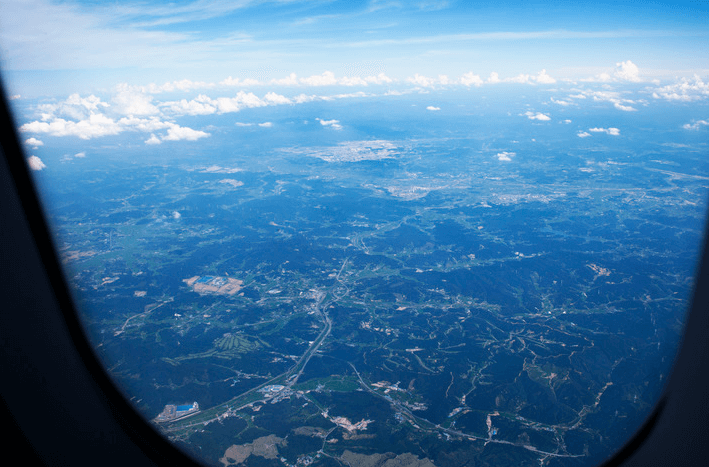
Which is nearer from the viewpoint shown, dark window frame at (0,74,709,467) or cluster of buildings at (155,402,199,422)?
dark window frame at (0,74,709,467)

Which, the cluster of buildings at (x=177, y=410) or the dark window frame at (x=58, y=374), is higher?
the dark window frame at (x=58, y=374)

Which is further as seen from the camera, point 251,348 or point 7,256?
point 251,348

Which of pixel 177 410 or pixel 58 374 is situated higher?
pixel 58 374

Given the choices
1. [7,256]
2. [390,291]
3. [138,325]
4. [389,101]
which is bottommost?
[390,291]

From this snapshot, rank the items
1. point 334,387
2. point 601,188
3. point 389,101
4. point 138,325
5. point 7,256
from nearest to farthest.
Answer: point 7,256, point 334,387, point 138,325, point 601,188, point 389,101

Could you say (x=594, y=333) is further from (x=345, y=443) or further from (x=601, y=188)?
(x=601, y=188)

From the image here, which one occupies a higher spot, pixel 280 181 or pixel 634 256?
pixel 280 181

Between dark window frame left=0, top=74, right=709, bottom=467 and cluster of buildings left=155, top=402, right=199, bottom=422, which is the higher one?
dark window frame left=0, top=74, right=709, bottom=467

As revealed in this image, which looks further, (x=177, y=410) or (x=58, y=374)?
(x=177, y=410)

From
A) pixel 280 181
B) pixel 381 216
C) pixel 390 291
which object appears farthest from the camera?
pixel 280 181

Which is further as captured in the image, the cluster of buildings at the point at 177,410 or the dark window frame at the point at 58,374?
the cluster of buildings at the point at 177,410

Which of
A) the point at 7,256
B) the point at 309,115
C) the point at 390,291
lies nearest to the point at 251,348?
the point at 390,291
